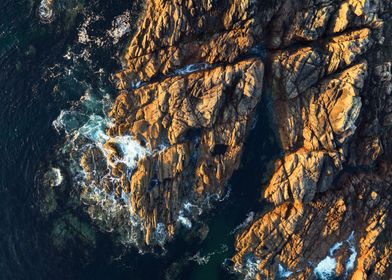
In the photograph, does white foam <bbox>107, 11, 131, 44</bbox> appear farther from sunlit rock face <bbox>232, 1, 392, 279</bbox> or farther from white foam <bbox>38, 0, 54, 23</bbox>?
sunlit rock face <bbox>232, 1, 392, 279</bbox>

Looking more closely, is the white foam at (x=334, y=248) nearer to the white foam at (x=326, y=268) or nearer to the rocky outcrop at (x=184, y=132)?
the white foam at (x=326, y=268)

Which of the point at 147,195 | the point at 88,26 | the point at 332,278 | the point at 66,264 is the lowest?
the point at 332,278

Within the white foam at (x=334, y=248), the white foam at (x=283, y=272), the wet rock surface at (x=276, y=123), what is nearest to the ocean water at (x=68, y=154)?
the wet rock surface at (x=276, y=123)

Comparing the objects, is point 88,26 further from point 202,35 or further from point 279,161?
point 279,161

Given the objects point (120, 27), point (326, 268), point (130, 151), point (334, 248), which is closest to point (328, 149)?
point (334, 248)

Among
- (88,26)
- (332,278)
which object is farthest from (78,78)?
(332,278)

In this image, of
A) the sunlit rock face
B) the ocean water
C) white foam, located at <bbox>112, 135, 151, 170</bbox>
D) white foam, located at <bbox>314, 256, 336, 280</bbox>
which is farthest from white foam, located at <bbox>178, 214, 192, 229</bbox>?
white foam, located at <bbox>314, 256, 336, 280</bbox>

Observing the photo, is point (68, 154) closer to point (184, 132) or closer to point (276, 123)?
point (184, 132)
